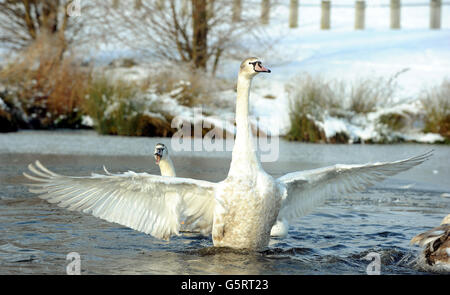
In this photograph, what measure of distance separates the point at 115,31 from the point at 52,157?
1096 cm

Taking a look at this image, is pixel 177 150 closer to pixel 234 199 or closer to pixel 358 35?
pixel 234 199

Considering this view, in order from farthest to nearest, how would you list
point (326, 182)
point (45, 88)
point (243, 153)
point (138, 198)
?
1. point (45, 88)
2. point (326, 182)
3. point (138, 198)
4. point (243, 153)

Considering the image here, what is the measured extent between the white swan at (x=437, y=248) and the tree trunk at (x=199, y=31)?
16.0m

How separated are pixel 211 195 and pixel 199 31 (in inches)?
621

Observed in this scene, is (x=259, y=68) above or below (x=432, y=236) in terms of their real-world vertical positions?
above

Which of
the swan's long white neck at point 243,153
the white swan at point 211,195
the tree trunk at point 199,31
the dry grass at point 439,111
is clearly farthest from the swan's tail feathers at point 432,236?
the tree trunk at point 199,31

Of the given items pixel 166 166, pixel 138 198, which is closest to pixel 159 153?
pixel 166 166

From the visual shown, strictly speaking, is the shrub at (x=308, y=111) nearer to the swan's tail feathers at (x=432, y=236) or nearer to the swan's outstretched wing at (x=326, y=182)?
the swan's outstretched wing at (x=326, y=182)

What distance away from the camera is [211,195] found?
17.7ft

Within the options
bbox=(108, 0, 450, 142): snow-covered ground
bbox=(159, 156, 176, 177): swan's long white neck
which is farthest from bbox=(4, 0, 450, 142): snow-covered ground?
bbox=(159, 156, 176, 177): swan's long white neck

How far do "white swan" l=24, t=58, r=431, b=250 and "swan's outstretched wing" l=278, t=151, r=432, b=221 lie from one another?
0.04 feet

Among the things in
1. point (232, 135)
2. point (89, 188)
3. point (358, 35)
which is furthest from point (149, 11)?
point (89, 188)

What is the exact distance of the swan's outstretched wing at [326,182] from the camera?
18.3ft

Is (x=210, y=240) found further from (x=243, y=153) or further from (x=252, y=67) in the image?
(x=252, y=67)
